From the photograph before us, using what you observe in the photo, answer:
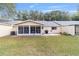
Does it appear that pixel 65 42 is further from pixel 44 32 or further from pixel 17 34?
pixel 17 34

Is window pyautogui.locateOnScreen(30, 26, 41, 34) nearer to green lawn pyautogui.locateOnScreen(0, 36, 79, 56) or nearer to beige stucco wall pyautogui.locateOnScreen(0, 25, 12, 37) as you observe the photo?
green lawn pyautogui.locateOnScreen(0, 36, 79, 56)

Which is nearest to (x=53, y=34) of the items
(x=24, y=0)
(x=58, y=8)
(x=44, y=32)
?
(x=44, y=32)

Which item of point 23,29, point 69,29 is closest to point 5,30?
point 23,29

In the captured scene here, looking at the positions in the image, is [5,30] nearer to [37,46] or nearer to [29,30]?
[29,30]

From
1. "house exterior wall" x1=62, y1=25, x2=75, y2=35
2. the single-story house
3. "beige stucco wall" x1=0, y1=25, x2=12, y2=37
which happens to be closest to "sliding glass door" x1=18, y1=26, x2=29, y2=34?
the single-story house

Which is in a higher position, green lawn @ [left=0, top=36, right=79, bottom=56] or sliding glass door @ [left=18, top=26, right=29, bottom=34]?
sliding glass door @ [left=18, top=26, right=29, bottom=34]

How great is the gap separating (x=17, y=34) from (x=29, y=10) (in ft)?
1.14

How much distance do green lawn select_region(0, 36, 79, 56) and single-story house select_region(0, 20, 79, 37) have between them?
7cm

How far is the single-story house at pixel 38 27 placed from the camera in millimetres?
3387

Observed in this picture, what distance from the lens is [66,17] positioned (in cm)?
343

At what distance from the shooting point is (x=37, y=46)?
3400mm

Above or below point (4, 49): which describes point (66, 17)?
above

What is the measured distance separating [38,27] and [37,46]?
246 mm

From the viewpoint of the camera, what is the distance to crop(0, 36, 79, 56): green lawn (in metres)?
3.39
